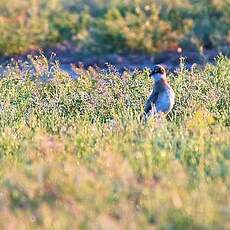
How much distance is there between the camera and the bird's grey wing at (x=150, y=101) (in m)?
8.24

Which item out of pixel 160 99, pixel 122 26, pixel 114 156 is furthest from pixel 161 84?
pixel 122 26

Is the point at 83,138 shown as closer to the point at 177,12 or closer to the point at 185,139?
the point at 185,139

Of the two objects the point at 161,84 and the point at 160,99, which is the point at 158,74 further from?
the point at 160,99

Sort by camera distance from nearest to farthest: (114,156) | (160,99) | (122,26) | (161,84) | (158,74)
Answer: (114,156), (160,99), (161,84), (158,74), (122,26)

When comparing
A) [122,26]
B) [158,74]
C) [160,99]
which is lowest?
[160,99]

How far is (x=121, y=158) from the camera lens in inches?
240

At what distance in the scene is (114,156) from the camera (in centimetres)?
604

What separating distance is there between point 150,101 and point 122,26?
25.4 ft

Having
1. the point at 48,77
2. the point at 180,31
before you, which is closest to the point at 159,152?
the point at 48,77

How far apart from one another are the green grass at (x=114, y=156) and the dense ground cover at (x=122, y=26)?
6.29 meters

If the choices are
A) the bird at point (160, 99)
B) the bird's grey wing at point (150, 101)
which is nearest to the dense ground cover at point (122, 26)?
the bird at point (160, 99)

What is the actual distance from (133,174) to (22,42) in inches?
411

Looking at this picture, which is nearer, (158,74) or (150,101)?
(150,101)

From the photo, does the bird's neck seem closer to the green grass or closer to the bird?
the bird
